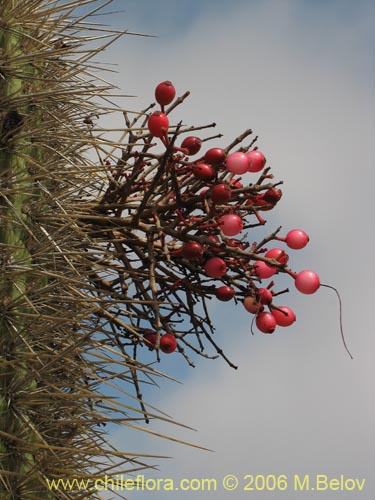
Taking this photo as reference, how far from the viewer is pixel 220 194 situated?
3.49 meters

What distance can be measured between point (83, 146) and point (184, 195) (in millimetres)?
574

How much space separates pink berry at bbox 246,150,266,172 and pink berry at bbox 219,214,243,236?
0.82 feet

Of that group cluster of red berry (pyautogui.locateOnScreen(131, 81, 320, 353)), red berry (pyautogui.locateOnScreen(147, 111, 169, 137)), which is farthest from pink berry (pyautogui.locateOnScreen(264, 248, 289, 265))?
red berry (pyautogui.locateOnScreen(147, 111, 169, 137))

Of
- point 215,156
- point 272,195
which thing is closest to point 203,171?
point 215,156

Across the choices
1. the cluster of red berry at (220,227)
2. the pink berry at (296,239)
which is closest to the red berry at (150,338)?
the cluster of red berry at (220,227)

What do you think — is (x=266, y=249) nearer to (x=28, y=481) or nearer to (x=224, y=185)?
(x=224, y=185)

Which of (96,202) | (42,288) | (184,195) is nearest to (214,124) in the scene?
(184,195)

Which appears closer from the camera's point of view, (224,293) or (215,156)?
(215,156)

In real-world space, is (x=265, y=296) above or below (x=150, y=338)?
above

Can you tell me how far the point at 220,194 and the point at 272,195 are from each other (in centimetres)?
29

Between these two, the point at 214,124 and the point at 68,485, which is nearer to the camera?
the point at 68,485

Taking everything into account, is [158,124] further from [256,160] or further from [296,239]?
[296,239]

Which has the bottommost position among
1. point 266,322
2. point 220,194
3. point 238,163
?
point 266,322

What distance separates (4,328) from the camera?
11.0ft
